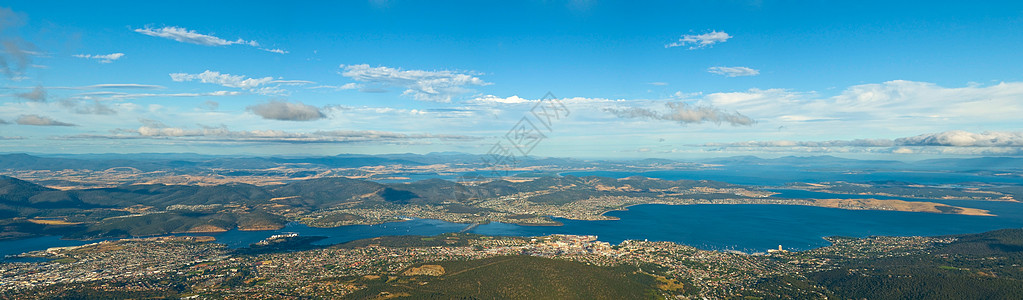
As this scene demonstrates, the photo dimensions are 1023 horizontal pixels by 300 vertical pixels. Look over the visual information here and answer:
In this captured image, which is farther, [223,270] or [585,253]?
[585,253]

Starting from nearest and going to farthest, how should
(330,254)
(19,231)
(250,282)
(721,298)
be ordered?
(721,298) < (250,282) < (330,254) < (19,231)

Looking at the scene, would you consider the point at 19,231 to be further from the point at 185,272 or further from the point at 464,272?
the point at 464,272

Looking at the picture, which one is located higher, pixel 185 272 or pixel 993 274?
pixel 993 274

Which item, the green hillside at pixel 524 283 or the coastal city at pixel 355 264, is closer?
the green hillside at pixel 524 283

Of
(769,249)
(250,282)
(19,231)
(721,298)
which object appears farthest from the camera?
(19,231)

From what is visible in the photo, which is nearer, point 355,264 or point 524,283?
point 524,283

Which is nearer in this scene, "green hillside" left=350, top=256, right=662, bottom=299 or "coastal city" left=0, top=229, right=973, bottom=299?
"green hillside" left=350, top=256, right=662, bottom=299

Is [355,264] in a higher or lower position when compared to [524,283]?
lower

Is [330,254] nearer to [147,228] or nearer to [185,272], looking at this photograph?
[185,272]

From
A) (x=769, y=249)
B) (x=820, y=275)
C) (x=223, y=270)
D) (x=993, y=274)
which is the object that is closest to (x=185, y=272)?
(x=223, y=270)

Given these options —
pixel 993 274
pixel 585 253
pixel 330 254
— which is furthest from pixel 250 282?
pixel 993 274
